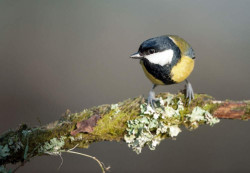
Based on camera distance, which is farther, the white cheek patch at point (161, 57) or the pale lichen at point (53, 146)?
the white cheek patch at point (161, 57)

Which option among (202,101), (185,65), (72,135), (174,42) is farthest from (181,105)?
(72,135)

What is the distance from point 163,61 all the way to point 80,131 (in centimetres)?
46

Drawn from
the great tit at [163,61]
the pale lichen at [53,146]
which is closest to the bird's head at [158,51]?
the great tit at [163,61]

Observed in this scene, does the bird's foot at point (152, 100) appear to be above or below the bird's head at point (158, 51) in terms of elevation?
below

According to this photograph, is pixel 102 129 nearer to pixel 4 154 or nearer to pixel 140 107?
pixel 140 107

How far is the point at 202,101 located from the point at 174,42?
0.32 metres

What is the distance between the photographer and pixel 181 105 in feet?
3.43

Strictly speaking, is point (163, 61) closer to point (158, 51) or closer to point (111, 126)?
point (158, 51)

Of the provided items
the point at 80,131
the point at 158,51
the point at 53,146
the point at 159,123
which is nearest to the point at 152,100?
the point at 159,123

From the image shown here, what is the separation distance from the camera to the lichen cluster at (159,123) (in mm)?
1001

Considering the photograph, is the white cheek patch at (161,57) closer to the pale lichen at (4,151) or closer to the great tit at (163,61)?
the great tit at (163,61)

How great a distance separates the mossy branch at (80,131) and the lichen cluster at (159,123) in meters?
0.01

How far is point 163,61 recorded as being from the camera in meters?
1.11

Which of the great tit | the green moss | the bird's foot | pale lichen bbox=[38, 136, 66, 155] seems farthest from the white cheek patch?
pale lichen bbox=[38, 136, 66, 155]
